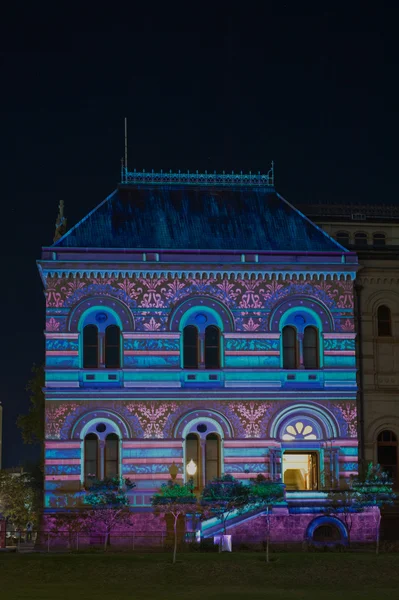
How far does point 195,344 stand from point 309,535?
395 inches

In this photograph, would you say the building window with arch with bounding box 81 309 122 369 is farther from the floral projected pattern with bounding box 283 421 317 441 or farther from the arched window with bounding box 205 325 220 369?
the floral projected pattern with bounding box 283 421 317 441

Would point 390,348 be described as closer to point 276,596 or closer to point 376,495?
point 376,495

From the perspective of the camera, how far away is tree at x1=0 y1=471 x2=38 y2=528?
65.1m

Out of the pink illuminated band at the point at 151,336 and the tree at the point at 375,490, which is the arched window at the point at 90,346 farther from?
the tree at the point at 375,490

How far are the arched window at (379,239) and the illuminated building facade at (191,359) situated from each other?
7.48m

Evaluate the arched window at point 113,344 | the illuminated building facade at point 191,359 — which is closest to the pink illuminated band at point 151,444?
the illuminated building facade at point 191,359

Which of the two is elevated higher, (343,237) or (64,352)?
(343,237)

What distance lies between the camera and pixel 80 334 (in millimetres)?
52688

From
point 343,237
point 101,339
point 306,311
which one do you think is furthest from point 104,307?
point 343,237

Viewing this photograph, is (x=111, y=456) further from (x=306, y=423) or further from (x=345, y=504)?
(x=345, y=504)

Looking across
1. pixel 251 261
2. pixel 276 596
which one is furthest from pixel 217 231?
pixel 276 596

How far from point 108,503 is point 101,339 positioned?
8.07 meters

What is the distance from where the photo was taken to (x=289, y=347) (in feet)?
179

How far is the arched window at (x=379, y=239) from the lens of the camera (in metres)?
61.8
